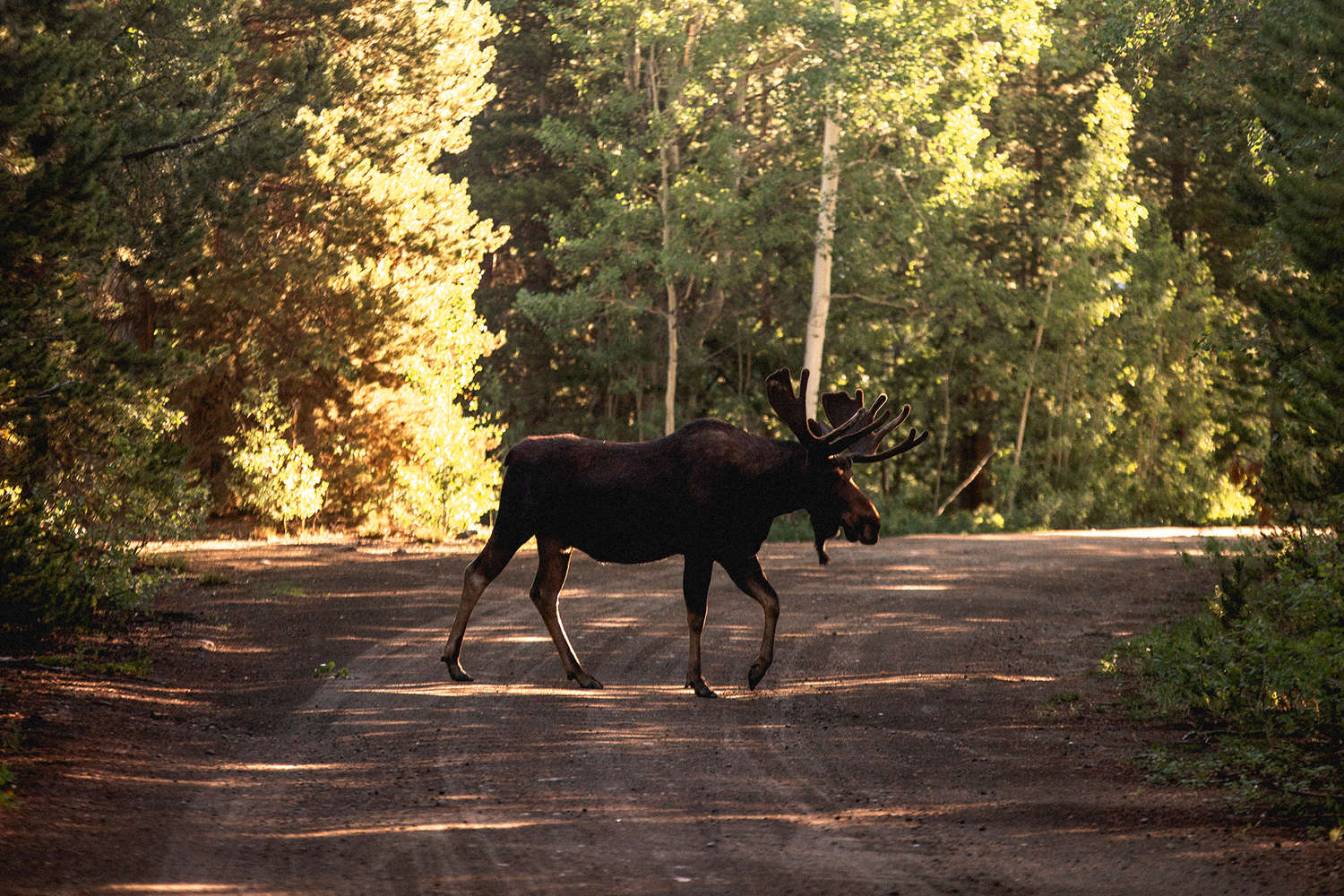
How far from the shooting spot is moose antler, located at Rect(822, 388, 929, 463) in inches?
445

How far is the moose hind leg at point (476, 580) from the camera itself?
11.6 metres

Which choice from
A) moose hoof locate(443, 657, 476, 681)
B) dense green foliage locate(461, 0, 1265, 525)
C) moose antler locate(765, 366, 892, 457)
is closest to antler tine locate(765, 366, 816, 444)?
moose antler locate(765, 366, 892, 457)

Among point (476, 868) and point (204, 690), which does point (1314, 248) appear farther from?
point (204, 690)

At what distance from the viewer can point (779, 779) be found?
852 centimetres

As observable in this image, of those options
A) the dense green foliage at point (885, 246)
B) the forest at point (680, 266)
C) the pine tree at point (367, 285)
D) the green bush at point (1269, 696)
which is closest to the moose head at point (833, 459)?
the green bush at point (1269, 696)

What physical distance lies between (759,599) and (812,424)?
1419 mm

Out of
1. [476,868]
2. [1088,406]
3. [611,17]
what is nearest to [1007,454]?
[1088,406]

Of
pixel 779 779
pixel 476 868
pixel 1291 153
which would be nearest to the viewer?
pixel 476 868

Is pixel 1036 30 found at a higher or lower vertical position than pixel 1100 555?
higher

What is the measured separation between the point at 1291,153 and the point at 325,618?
1029 centimetres

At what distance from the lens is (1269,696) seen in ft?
32.0

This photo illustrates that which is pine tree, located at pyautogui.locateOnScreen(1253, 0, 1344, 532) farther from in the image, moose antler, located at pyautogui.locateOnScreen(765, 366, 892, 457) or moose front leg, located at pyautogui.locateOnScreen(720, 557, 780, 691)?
moose front leg, located at pyautogui.locateOnScreen(720, 557, 780, 691)

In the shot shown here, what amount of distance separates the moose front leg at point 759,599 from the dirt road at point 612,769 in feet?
1.00

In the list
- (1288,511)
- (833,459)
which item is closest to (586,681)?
(833,459)
